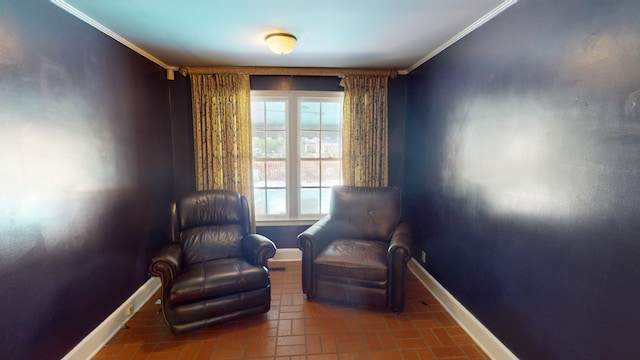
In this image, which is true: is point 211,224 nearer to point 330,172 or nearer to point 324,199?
point 324,199

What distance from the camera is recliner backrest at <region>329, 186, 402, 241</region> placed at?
312cm

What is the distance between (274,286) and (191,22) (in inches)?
99.4

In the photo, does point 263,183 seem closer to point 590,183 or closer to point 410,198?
point 410,198

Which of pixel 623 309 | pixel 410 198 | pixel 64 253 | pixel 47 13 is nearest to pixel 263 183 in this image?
pixel 410 198

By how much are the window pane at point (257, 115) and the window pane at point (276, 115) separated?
7cm

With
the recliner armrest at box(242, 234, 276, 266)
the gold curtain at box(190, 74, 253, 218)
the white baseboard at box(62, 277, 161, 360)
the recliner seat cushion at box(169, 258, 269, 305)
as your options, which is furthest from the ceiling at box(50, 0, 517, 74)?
the white baseboard at box(62, 277, 161, 360)

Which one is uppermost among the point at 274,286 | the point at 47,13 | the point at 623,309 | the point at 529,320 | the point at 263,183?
the point at 47,13

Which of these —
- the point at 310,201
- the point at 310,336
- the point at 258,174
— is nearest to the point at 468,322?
the point at 310,336

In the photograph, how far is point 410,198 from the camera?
11.7ft

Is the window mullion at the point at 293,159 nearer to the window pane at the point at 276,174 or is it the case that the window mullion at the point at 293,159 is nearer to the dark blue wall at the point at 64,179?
the window pane at the point at 276,174

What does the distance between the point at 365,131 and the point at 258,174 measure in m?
1.44

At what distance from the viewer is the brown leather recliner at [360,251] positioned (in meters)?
2.52

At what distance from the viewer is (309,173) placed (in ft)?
12.1

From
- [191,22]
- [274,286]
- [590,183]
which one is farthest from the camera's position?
[274,286]
